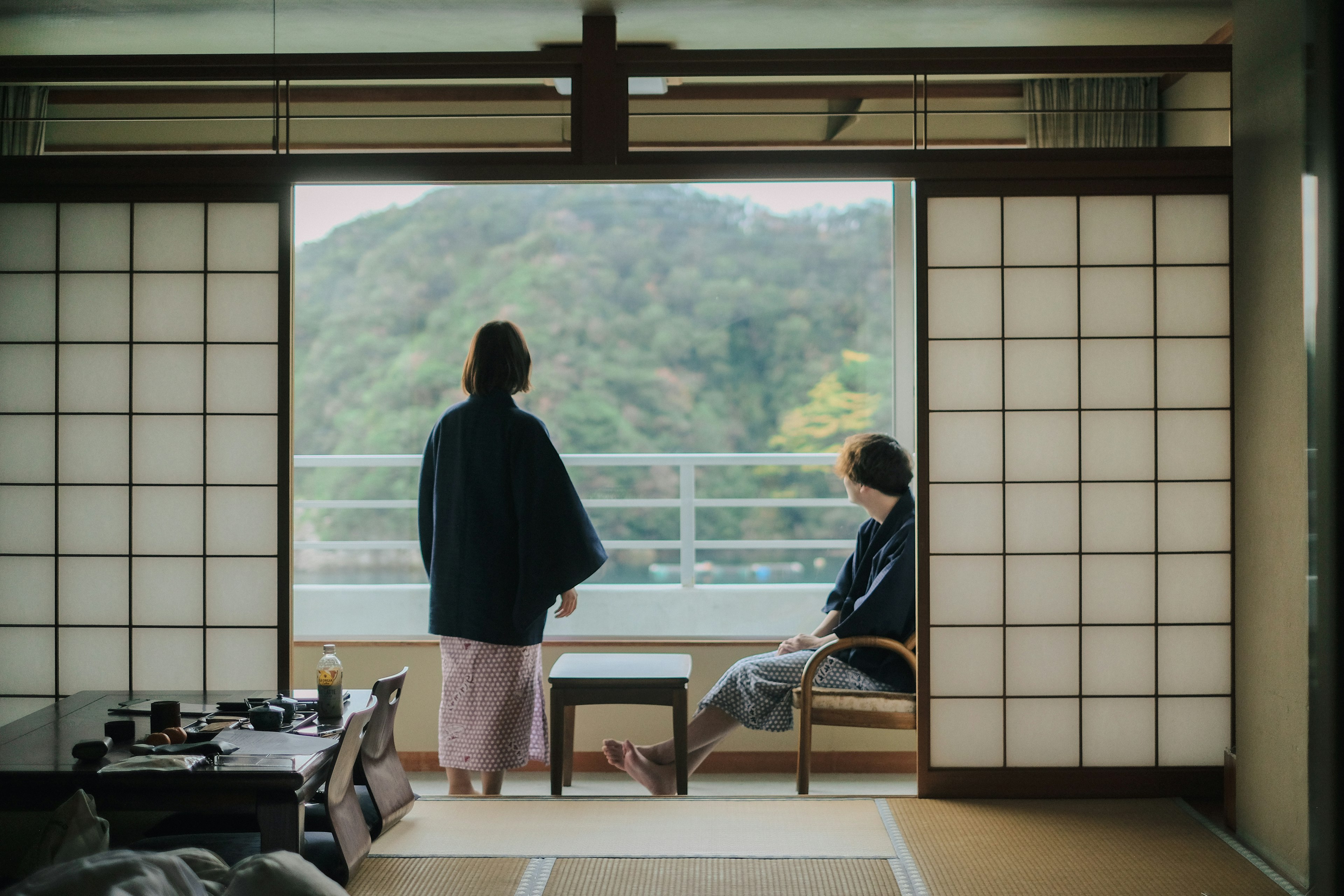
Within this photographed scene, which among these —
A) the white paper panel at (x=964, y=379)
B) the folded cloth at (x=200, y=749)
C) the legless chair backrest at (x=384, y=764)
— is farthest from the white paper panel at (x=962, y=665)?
the folded cloth at (x=200, y=749)

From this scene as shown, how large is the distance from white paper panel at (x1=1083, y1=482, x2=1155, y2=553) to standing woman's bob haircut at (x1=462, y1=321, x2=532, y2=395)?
184 centimetres

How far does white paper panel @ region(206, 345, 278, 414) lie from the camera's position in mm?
3059

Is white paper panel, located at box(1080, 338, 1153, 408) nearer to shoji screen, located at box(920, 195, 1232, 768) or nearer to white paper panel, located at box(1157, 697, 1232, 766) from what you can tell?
shoji screen, located at box(920, 195, 1232, 768)

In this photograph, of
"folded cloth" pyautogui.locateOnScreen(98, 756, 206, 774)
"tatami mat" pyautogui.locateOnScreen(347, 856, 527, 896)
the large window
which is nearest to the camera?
"folded cloth" pyautogui.locateOnScreen(98, 756, 206, 774)

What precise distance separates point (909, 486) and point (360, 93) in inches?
94.4

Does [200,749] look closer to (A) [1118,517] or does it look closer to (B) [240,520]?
(B) [240,520]

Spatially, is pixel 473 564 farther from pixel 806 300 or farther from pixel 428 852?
pixel 806 300

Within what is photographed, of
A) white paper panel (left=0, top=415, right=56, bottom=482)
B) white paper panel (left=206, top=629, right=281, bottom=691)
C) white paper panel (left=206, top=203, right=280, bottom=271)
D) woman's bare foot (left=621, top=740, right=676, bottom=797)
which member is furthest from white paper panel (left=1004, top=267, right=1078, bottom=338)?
white paper panel (left=0, top=415, right=56, bottom=482)

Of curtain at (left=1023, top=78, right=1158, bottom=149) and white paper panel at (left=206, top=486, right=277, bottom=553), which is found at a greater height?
curtain at (left=1023, top=78, right=1158, bottom=149)

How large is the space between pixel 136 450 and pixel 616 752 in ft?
6.11

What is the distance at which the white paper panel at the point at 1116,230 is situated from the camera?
9.86 ft

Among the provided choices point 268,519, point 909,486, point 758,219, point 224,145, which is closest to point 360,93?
point 224,145

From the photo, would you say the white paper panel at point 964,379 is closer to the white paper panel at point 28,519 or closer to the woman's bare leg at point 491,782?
the woman's bare leg at point 491,782

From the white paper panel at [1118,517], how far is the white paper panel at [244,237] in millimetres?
2741
